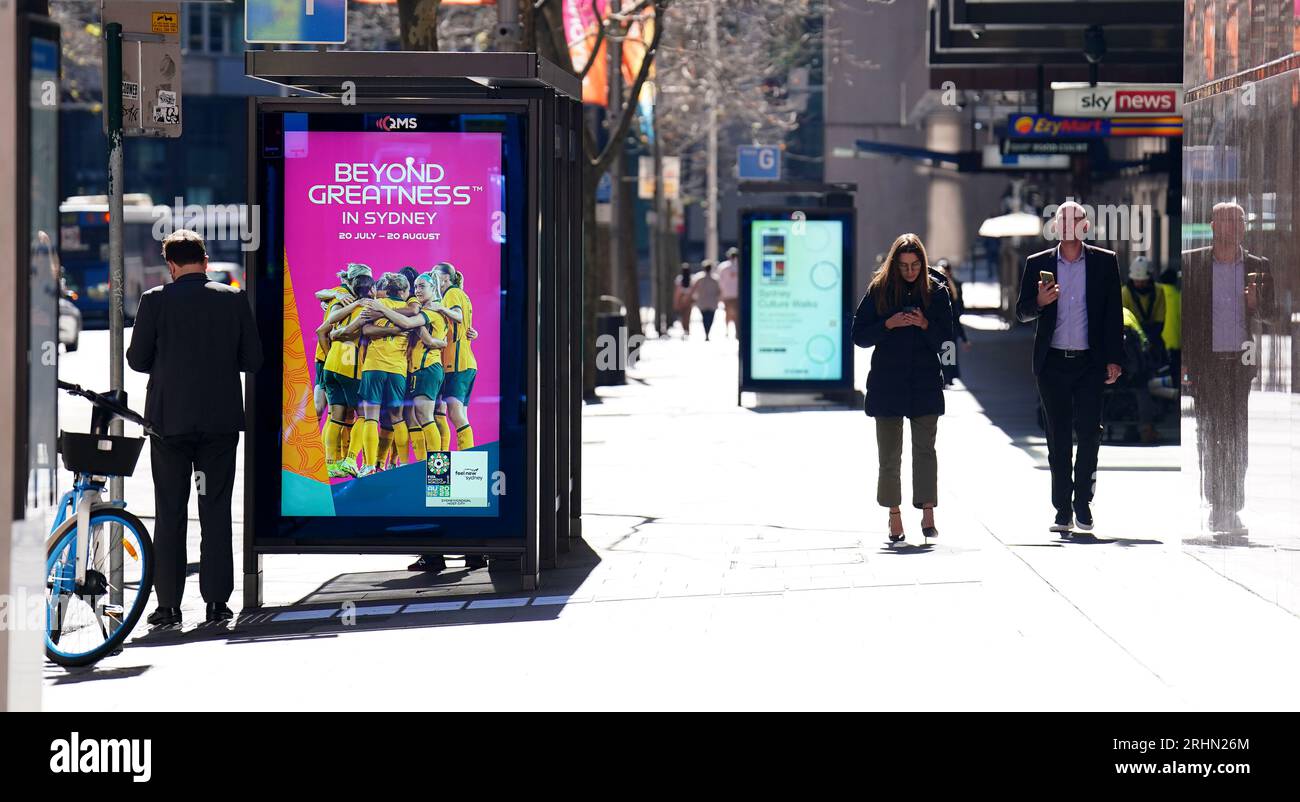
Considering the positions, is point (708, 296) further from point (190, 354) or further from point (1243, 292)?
point (190, 354)

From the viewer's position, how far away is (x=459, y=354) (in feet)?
30.8

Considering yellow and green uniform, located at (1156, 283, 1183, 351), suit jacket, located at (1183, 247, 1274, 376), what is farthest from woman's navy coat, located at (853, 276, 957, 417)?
yellow and green uniform, located at (1156, 283, 1183, 351)

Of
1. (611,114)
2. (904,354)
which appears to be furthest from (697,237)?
(904,354)

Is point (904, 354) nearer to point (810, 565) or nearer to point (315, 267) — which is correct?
point (810, 565)

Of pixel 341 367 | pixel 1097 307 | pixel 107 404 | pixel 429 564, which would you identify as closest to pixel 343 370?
pixel 341 367

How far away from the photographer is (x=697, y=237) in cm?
9275

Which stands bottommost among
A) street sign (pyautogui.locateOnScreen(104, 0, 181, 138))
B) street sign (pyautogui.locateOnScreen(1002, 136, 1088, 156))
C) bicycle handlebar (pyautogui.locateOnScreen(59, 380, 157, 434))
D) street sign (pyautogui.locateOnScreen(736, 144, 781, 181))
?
bicycle handlebar (pyautogui.locateOnScreen(59, 380, 157, 434))

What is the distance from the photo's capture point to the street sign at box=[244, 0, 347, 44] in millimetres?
11391

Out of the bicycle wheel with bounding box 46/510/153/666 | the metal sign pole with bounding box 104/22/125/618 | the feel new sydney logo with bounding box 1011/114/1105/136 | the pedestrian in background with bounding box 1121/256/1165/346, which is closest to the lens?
the bicycle wheel with bounding box 46/510/153/666

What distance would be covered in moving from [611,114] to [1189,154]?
20.9 metres

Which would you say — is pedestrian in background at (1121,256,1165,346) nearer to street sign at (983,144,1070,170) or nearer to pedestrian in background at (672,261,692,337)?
street sign at (983,144,1070,170)

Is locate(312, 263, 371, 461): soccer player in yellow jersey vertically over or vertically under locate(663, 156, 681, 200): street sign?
under

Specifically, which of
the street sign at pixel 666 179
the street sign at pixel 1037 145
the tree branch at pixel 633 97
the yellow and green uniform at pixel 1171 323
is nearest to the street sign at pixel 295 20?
the yellow and green uniform at pixel 1171 323

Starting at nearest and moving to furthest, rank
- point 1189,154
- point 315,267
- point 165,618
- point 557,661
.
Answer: point 557,661
point 165,618
point 315,267
point 1189,154
